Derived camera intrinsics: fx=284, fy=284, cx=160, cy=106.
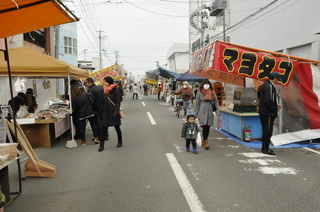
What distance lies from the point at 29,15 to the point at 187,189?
3459 millimetres

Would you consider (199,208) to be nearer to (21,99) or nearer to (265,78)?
(265,78)

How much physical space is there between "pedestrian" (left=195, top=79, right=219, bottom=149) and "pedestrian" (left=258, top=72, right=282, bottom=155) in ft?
4.08

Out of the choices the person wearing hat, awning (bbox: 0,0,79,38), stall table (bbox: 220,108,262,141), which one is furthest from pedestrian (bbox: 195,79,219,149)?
the person wearing hat

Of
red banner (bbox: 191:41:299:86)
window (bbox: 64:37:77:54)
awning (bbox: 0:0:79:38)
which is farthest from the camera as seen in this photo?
window (bbox: 64:37:77:54)

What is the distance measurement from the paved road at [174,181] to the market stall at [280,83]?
998mm

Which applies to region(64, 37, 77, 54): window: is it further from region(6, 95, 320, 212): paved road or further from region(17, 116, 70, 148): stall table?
region(6, 95, 320, 212): paved road

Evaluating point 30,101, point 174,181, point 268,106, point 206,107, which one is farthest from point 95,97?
point 268,106

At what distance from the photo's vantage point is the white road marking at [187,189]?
3995mm

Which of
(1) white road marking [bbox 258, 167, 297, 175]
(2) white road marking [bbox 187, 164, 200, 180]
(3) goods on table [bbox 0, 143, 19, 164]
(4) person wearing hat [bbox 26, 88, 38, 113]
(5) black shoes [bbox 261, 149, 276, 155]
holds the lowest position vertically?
(1) white road marking [bbox 258, 167, 297, 175]

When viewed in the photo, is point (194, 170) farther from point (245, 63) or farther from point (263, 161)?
point (245, 63)

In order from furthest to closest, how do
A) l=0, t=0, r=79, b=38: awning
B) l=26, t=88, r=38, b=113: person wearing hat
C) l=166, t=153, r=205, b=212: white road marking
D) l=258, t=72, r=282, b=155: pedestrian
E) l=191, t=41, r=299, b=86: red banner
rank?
l=26, t=88, r=38, b=113: person wearing hat → l=191, t=41, r=299, b=86: red banner → l=258, t=72, r=282, b=155: pedestrian → l=166, t=153, r=205, b=212: white road marking → l=0, t=0, r=79, b=38: awning

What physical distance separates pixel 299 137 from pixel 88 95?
6.23 m

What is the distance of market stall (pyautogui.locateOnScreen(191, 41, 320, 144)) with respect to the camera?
740 centimetres

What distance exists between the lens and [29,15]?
3646 millimetres
